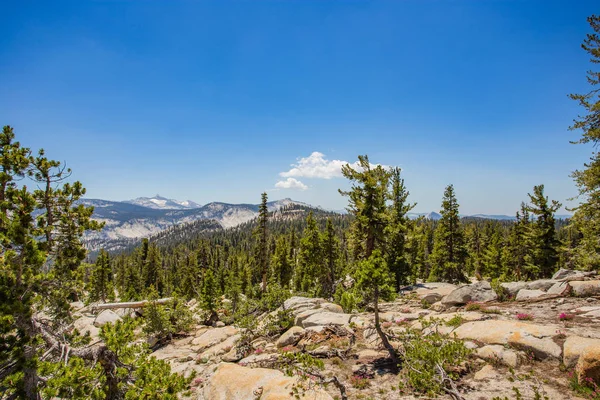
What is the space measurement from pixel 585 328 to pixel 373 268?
9260 millimetres

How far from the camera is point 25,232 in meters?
6.87

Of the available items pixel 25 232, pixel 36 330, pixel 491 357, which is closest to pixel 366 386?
pixel 491 357

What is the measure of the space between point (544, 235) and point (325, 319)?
102 feet

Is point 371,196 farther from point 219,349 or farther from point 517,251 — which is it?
point 517,251

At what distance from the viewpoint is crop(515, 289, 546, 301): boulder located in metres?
17.9

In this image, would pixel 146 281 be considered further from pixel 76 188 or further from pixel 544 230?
pixel 544 230

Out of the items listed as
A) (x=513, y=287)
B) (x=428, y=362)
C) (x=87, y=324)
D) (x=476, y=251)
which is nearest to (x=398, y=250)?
(x=513, y=287)

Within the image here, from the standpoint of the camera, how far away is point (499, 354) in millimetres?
10812

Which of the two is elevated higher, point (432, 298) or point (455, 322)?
point (455, 322)

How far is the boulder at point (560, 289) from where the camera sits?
1700 centimetres

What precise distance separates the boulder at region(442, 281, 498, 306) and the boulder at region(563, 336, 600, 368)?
964 cm

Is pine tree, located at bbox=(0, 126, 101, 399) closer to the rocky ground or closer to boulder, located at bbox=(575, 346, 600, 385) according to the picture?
the rocky ground

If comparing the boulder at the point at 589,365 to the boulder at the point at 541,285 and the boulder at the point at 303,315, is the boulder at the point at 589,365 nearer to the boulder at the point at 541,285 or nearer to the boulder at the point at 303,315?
the boulder at the point at 303,315

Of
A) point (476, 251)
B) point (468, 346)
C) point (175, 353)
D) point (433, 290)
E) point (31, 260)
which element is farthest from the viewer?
point (476, 251)
